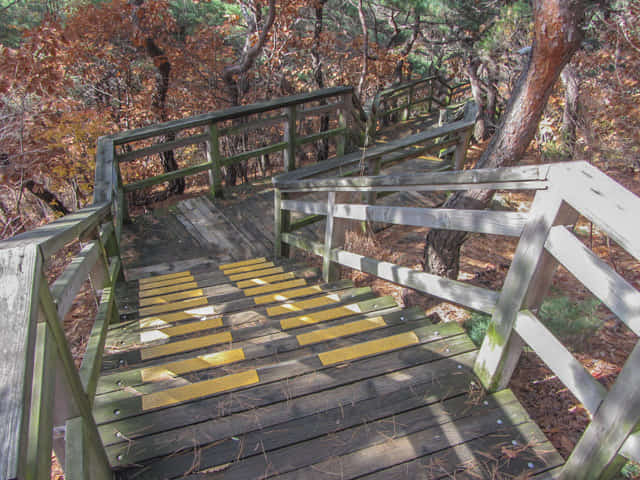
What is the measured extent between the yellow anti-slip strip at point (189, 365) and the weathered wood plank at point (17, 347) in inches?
41.9

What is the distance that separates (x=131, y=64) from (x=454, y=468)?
11.1 meters

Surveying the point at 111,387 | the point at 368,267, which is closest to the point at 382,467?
the point at 111,387

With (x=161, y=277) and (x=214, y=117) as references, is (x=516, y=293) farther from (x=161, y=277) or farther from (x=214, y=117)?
(x=214, y=117)

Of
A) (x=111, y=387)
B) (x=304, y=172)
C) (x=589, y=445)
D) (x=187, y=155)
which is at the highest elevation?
(x=589, y=445)

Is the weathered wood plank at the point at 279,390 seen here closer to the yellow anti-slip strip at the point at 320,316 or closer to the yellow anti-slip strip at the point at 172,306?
the yellow anti-slip strip at the point at 320,316

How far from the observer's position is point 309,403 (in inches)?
76.5

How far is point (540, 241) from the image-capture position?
1.71 m

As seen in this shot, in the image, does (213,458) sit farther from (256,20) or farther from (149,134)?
(256,20)

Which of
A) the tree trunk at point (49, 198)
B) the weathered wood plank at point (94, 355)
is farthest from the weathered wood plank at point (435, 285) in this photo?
the tree trunk at point (49, 198)

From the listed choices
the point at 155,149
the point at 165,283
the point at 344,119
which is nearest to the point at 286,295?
the point at 165,283

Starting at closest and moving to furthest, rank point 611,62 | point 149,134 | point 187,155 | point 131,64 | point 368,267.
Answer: point 368,267 < point 149,134 < point 611,62 < point 131,64 < point 187,155

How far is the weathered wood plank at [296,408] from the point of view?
1.68m

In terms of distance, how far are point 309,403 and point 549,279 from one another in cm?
125

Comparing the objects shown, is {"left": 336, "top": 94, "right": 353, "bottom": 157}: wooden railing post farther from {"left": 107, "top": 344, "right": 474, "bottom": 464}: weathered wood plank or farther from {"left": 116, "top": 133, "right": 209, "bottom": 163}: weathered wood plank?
{"left": 107, "top": 344, "right": 474, "bottom": 464}: weathered wood plank
